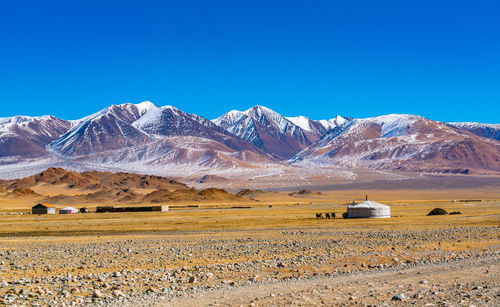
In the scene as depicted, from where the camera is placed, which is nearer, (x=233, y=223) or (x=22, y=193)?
(x=233, y=223)

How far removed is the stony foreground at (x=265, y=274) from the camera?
53.7 ft

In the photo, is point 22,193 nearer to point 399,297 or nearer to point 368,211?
point 368,211

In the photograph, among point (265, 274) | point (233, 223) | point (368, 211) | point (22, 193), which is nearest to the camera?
point (265, 274)

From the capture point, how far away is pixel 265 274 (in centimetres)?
2072

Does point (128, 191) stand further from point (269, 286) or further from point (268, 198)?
point (269, 286)

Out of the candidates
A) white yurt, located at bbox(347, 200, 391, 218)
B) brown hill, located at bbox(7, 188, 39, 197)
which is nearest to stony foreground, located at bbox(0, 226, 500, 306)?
white yurt, located at bbox(347, 200, 391, 218)

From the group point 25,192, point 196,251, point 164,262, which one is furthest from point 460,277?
point 25,192

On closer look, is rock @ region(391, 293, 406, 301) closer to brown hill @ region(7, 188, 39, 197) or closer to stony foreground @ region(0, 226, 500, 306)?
stony foreground @ region(0, 226, 500, 306)

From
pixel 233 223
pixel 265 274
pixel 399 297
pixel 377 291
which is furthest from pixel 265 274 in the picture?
pixel 233 223

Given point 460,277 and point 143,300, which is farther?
point 460,277

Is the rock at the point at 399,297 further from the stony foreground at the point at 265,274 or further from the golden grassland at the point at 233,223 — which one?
the golden grassland at the point at 233,223

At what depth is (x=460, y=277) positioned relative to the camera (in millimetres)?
19109

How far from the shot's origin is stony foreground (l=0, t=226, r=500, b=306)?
53.7 feet

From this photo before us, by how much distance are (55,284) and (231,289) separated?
5.97 meters
